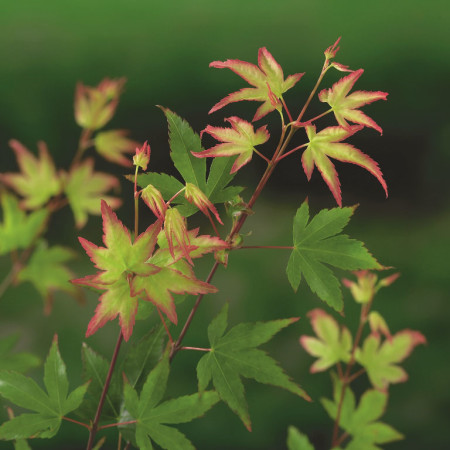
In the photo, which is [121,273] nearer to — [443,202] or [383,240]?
[383,240]

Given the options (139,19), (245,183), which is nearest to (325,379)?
(245,183)

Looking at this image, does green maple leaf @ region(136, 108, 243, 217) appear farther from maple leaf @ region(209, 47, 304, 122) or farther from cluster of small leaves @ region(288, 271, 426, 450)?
cluster of small leaves @ region(288, 271, 426, 450)

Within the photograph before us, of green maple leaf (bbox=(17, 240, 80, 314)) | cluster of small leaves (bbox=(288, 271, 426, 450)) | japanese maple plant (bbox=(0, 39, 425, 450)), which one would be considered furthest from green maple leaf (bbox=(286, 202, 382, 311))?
green maple leaf (bbox=(17, 240, 80, 314))

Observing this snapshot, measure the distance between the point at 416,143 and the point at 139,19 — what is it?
0.85 metres

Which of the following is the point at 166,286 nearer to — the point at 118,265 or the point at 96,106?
the point at 118,265

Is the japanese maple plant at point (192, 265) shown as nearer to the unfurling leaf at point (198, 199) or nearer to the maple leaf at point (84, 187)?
the unfurling leaf at point (198, 199)

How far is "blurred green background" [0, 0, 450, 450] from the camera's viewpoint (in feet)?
4.06

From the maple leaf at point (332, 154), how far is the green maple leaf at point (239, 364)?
0.12 meters

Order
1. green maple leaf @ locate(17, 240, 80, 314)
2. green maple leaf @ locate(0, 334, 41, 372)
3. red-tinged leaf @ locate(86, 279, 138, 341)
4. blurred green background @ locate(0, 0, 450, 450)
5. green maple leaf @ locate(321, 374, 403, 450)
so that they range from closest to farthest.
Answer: red-tinged leaf @ locate(86, 279, 138, 341) < green maple leaf @ locate(0, 334, 41, 372) < green maple leaf @ locate(321, 374, 403, 450) < green maple leaf @ locate(17, 240, 80, 314) < blurred green background @ locate(0, 0, 450, 450)

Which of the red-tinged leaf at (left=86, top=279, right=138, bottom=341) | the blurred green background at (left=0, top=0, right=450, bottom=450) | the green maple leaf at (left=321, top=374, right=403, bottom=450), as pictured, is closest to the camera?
the red-tinged leaf at (left=86, top=279, right=138, bottom=341)

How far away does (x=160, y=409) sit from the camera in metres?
0.47

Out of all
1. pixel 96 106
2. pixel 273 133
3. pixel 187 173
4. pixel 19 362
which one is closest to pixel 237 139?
pixel 187 173

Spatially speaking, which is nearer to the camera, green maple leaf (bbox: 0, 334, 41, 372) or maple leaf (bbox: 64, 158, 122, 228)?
green maple leaf (bbox: 0, 334, 41, 372)

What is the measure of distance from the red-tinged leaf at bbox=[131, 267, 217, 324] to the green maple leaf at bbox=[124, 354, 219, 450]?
0.08 meters
